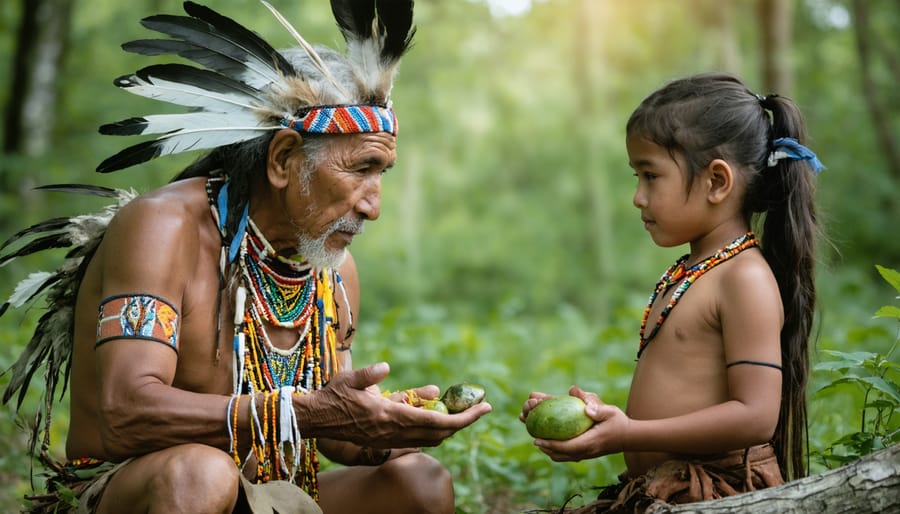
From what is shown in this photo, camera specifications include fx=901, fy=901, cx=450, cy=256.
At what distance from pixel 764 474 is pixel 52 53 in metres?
10.1

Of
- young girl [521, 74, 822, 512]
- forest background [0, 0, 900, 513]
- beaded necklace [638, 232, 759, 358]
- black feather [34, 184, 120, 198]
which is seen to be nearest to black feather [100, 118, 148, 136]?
black feather [34, 184, 120, 198]

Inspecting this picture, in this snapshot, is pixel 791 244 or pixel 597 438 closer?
pixel 597 438

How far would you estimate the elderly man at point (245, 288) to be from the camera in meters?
2.72

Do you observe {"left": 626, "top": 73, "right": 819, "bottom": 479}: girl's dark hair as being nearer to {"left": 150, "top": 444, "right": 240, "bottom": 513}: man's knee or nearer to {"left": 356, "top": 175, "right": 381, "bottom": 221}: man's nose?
{"left": 356, "top": 175, "right": 381, "bottom": 221}: man's nose

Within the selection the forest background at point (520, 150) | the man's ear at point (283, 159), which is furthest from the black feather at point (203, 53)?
the forest background at point (520, 150)

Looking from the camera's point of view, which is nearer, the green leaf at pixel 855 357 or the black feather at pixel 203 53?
the green leaf at pixel 855 357

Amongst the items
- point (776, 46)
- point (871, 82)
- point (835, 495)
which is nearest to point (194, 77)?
point (835, 495)

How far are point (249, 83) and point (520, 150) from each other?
1505cm

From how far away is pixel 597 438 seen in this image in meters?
2.63

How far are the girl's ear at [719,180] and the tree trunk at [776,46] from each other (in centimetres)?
896

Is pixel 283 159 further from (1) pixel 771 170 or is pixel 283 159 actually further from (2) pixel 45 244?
(1) pixel 771 170

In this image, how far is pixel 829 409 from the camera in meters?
4.67

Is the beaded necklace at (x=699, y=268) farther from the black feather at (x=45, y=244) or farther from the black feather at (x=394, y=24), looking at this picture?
the black feather at (x=45, y=244)

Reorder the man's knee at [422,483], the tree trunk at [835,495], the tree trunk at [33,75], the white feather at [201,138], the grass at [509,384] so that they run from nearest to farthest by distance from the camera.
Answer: the tree trunk at [835,495], the white feather at [201,138], the man's knee at [422,483], the grass at [509,384], the tree trunk at [33,75]
